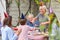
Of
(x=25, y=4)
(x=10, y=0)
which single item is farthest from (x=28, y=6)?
(x=10, y=0)

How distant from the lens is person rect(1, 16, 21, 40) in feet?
9.75

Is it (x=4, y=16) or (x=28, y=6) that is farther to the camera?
(x=4, y=16)

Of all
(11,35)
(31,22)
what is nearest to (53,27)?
(31,22)

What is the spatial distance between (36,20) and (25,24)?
0.15 meters

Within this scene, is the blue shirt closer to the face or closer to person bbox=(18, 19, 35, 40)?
person bbox=(18, 19, 35, 40)

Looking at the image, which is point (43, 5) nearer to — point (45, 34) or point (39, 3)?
point (39, 3)

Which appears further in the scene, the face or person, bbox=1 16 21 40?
person, bbox=1 16 21 40

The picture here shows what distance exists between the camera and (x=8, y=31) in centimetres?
299

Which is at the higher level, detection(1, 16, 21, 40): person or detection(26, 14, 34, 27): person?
detection(26, 14, 34, 27): person

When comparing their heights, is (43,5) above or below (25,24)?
above

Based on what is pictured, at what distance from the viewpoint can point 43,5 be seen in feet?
9.27

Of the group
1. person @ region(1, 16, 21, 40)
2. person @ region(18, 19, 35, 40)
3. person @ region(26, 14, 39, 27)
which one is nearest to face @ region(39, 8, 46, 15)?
person @ region(26, 14, 39, 27)

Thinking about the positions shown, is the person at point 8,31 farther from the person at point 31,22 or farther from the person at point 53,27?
the person at point 53,27

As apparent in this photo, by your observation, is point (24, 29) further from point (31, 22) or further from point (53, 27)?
point (53, 27)
